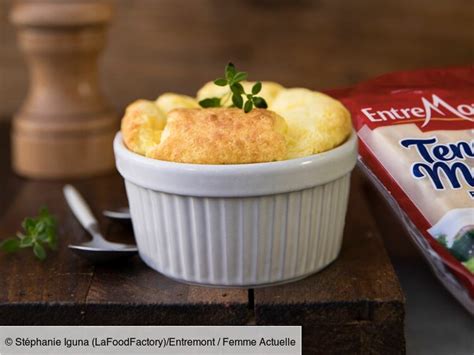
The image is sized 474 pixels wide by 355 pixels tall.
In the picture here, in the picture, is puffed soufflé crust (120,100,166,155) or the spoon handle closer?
puffed soufflé crust (120,100,166,155)

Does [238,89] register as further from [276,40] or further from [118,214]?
[276,40]

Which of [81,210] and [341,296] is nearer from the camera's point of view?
[341,296]

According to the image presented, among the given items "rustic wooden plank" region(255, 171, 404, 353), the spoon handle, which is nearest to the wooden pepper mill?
the spoon handle

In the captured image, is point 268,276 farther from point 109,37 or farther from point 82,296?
point 109,37

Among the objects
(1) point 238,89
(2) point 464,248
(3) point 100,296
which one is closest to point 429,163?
(2) point 464,248

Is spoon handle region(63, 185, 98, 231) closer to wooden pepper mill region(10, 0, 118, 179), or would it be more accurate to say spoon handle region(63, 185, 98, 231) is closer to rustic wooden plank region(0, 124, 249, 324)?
rustic wooden plank region(0, 124, 249, 324)

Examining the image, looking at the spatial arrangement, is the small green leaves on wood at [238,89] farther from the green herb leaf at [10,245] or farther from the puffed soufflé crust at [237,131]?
the green herb leaf at [10,245]
